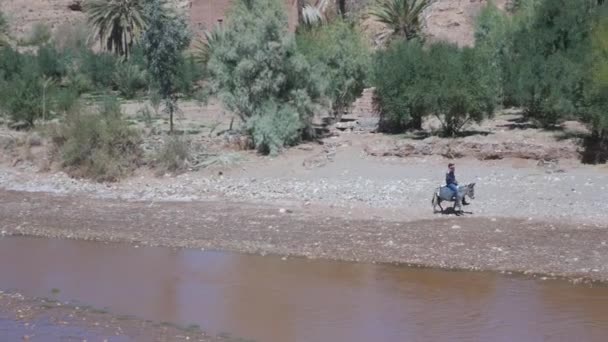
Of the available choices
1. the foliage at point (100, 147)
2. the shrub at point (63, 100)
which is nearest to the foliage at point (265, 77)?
the foliage at point (100, 147)

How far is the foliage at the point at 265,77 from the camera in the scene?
24359mm

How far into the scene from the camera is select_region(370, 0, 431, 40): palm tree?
36059 millimetres

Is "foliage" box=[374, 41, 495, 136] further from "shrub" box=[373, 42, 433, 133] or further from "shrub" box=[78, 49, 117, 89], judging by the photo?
"shrub" box=[78, 49, 117, 89]

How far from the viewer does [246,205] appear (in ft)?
62.0

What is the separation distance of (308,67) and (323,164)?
412 centimetres

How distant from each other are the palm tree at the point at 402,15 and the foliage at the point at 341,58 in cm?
758

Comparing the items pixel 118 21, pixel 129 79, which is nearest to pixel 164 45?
pixel 129 79

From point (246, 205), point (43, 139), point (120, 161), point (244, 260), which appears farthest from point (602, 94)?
point (43, 139)

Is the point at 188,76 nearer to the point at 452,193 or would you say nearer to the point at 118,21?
the point at 118,21

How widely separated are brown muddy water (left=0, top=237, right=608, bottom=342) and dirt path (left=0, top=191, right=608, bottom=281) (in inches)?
24.4

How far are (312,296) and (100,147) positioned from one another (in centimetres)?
1323

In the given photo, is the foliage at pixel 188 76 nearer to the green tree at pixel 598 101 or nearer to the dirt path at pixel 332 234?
the dirt path at pixel 332 234

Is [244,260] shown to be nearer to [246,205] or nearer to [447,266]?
[447,266]

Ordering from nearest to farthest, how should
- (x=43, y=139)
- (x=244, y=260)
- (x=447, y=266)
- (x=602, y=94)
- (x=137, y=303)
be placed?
1. (x=137, y=303)
2. (x=447, y=266)
3. (x=244, y=260)
4. (x=602, y=94)
5. (x=43, y=139)
